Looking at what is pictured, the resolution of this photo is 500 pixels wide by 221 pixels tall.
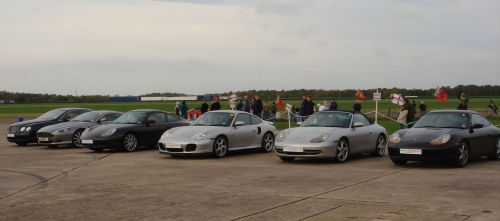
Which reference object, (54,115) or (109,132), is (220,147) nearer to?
→ (109,132)

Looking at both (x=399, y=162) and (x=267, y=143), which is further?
(x=267, y=143)

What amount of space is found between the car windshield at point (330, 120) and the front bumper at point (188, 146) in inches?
99.7

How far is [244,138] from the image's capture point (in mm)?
17047

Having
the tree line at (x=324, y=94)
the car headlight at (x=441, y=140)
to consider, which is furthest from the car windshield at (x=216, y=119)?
the tree line at (x=324, y=94)

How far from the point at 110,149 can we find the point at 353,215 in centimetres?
1335

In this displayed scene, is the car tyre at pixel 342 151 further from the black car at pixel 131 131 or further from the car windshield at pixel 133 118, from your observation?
the car windshield at pixel 133 118

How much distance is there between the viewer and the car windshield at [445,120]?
14.1 meters

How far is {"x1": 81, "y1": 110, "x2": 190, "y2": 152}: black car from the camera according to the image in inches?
714

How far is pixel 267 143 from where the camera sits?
1795cm

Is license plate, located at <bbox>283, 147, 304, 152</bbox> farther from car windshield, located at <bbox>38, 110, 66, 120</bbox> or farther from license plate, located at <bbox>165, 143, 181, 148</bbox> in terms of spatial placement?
car windshield, located at <bbox>38, 110, 66, 120</bbox>

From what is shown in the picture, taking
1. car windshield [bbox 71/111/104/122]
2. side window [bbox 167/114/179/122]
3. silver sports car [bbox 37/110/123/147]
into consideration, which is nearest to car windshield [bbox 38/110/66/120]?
car windshield [bbox 71/111/104/122]

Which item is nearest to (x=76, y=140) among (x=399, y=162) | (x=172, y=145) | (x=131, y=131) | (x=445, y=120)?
(x=131, y=131)

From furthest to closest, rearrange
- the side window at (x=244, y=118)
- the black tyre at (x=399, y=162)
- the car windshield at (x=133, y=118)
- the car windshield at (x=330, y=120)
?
1. the car windshield at (x=133, y=118)
2. the side window at (x=244, y=118)
3. the car windshield at (x=330, y=120)
4. the black tyre at (x=399, y=162)

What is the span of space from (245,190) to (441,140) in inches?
210
